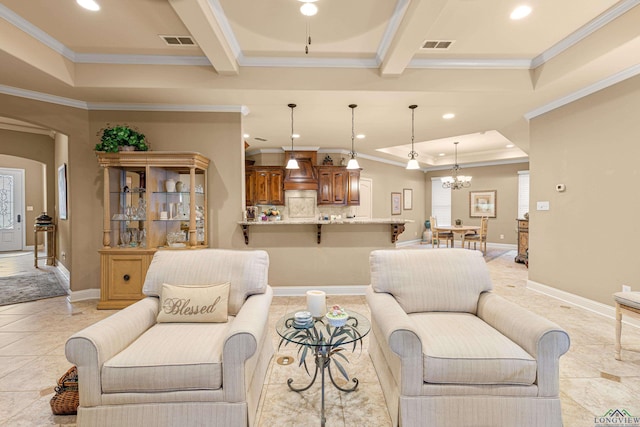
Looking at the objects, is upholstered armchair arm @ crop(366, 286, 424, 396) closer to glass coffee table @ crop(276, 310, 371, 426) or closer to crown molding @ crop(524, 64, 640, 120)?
glass coffee table @ crop(276, 310, 371, 426)

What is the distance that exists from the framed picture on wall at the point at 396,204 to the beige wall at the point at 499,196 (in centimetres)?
206

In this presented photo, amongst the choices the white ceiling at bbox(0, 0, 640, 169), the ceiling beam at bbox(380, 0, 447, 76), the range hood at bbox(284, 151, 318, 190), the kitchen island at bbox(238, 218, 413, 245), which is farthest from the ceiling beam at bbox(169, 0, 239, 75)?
the range hood at bbox(284, 151, 318, 190)

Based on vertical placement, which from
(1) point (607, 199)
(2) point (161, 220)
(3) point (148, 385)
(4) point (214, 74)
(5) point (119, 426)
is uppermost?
(4) point (214, 74)

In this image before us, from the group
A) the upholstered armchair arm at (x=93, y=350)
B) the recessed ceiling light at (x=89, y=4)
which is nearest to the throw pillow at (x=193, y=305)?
the upholstered armchair arm at (x=93, y=350)

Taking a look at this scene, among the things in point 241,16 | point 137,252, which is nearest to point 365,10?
point 241,16

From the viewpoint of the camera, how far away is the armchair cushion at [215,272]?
2137mm

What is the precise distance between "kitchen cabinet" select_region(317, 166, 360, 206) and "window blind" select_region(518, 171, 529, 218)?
511 centimetres

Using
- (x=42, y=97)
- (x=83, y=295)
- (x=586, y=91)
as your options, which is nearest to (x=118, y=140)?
(x=42, y=97)

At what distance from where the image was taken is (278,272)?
4.27m

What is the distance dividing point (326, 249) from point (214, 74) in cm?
269

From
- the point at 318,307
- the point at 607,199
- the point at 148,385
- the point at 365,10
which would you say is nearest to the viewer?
the point at 148,385

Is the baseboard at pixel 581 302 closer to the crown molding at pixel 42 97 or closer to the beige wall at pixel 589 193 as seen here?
the beige wall at pixel 589 193

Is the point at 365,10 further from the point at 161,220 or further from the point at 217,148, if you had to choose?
the point at 161,220

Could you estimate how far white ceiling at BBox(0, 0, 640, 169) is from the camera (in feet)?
8.29
